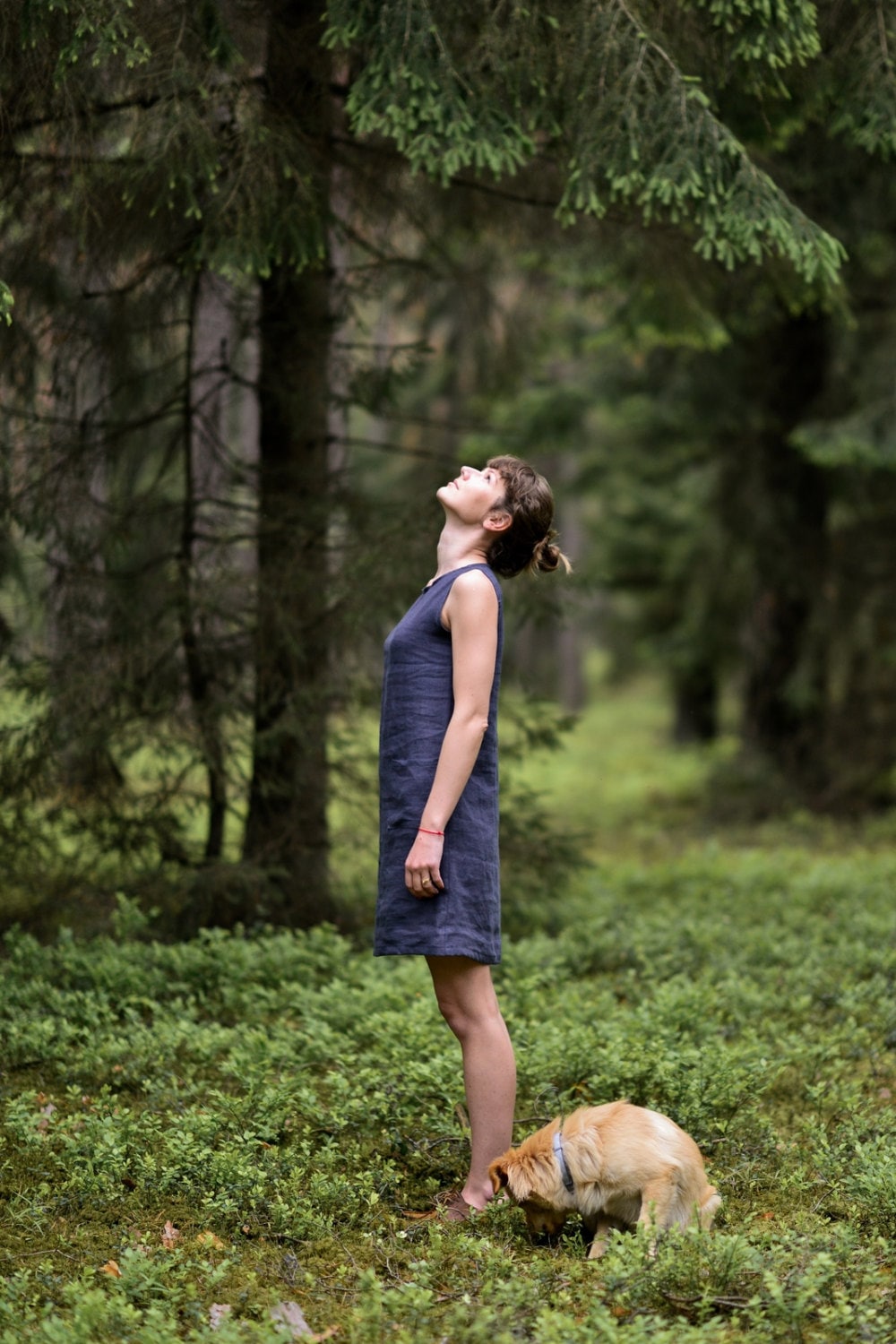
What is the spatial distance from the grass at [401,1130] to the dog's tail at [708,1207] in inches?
4.1

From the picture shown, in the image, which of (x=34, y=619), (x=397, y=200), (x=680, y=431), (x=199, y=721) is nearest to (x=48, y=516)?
(x=34, y=619)

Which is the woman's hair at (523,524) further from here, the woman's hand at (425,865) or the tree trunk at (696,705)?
the tree trunk at (696,705)

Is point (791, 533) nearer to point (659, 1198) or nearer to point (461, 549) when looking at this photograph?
point (461, 549)

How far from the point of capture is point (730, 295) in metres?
9.30

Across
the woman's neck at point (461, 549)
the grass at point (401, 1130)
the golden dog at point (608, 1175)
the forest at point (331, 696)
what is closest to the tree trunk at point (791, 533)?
the forest at point (331, 696)

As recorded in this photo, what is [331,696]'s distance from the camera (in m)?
7.13

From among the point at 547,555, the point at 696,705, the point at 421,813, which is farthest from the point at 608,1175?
the point at 696,705

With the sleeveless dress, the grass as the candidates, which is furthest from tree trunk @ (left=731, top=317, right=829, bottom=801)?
the sleeveless dress

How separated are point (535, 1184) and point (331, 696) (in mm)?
3873

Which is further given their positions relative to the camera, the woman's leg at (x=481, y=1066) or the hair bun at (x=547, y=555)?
the hair bun at (x=547, y=555)

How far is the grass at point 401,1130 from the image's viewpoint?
3320mm

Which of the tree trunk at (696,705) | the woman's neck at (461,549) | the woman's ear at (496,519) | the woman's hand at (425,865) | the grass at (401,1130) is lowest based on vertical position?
the grass at (401,1130)

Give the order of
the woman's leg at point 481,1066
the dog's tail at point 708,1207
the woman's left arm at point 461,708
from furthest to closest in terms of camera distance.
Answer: the woman's leg at point 481,1066, the woman's left arm at point 461,708, the dog's tail at point 708,1207

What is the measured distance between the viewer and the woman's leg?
3975 millimetres
